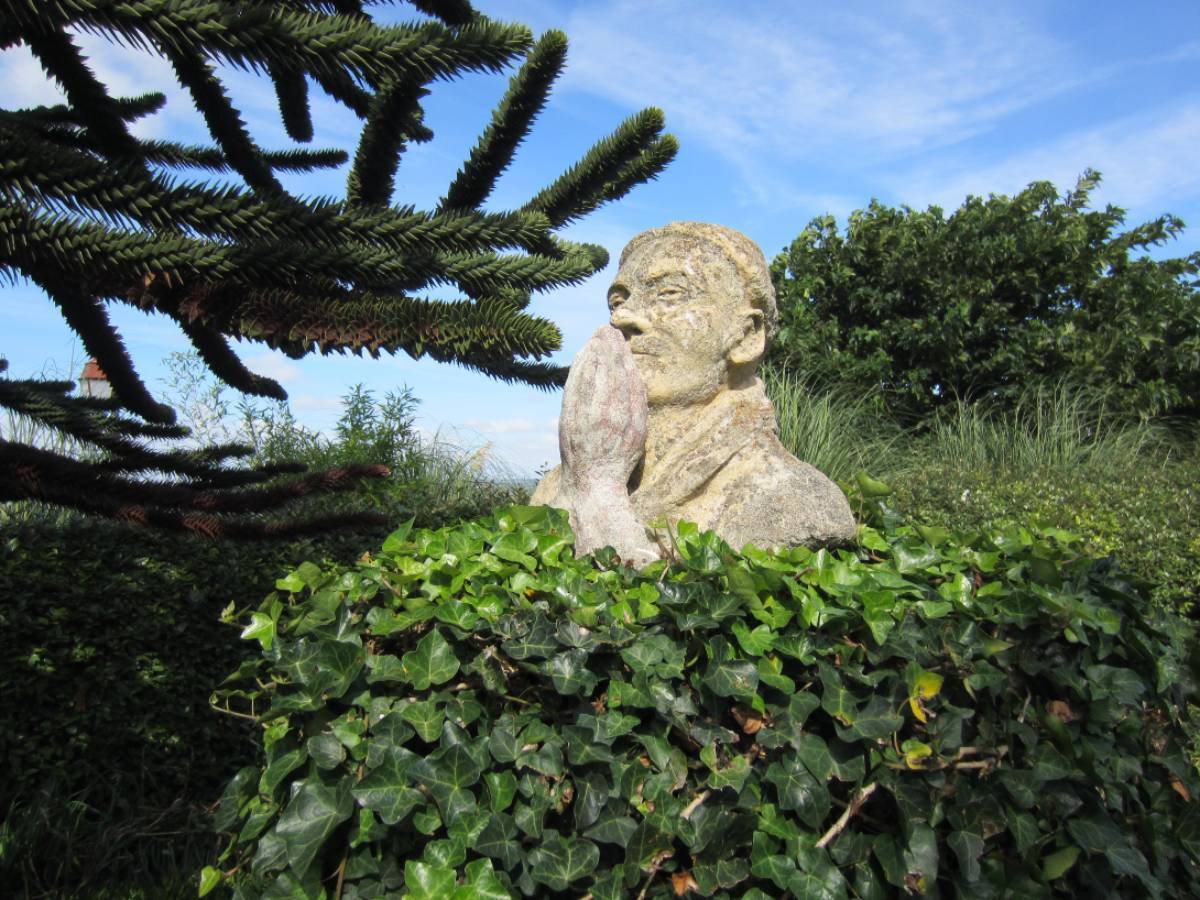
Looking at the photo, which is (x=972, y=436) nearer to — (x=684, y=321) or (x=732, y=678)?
(x=684, y=321)

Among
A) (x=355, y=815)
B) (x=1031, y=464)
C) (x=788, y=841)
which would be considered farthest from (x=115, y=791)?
(x=1031, y=464)

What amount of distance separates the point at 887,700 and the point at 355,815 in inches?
56.8

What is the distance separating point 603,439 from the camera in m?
3.13

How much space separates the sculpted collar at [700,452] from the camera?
10.9 feet

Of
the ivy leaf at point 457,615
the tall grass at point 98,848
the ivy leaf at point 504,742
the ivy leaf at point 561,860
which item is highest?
the ivy leaf at point 457,615

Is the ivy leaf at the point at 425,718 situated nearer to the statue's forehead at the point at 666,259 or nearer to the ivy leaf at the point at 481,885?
the ivy leaf at the point at 481,885

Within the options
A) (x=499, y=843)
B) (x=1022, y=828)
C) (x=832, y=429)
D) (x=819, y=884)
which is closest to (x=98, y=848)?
(x=499, y=843)

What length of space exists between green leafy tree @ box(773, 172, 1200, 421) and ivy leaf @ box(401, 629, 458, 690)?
29.4 ft

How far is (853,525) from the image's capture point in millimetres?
3215

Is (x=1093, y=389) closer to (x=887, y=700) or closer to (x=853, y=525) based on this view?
(x=853, y=525)

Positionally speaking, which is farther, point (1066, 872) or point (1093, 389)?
point (1093, 389)

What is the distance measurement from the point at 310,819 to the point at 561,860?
0.65m

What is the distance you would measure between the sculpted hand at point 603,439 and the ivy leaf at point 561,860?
1.01m

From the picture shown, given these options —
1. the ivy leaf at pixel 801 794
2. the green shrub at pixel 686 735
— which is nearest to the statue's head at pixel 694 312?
the green shrub at pixel 686 735
